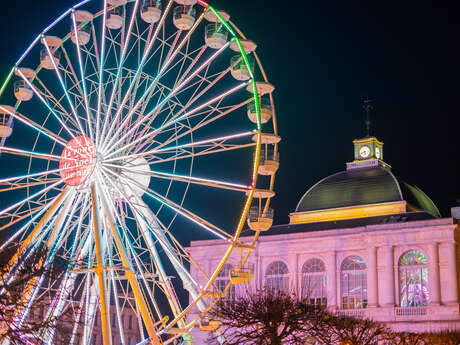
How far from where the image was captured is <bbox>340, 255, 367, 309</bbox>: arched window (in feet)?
278

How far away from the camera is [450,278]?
260 feet

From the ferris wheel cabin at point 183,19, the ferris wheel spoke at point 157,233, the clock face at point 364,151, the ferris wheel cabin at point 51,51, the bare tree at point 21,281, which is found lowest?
the bare tree at point 21,281

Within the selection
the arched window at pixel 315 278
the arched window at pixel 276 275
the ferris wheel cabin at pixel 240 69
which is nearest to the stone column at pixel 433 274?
the arched window at pixel 315 278

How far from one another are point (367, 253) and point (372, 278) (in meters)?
2.60

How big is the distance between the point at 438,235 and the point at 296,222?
18.5 metres

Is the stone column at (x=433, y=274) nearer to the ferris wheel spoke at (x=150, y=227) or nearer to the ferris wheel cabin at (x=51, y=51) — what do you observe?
the ferris wheel spoke at (x=150, y=227)

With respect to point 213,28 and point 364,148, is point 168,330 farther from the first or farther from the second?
point 364,148

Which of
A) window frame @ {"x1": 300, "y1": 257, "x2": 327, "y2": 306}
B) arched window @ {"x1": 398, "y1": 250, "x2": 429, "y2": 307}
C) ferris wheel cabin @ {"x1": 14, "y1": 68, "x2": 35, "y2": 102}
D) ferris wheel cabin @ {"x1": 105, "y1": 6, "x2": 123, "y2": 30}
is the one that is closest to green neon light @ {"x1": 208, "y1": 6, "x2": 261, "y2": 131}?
ferris wheel cabin @ {"x1": 105, "y1": 6, "x2": 123, "y2": 30}

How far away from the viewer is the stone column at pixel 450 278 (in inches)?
3110

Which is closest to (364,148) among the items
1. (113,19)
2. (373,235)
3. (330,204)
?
(330,204)

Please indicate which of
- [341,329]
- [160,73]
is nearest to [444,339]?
[341,329]

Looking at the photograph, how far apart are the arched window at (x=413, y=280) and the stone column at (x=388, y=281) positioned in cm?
78

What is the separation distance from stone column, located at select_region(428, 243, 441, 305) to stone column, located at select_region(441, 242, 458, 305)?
54 cm

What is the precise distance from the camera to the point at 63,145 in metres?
44.6
